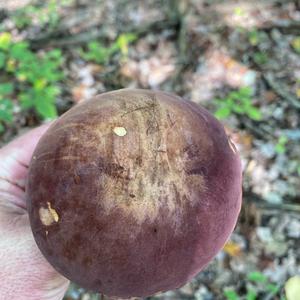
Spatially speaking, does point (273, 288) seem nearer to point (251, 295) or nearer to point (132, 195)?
point (251, 295)

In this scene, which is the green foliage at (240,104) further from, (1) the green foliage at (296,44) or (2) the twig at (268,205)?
(1) the green foliage at (296,44)

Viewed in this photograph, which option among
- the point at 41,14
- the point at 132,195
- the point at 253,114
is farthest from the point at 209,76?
the point at 132,195

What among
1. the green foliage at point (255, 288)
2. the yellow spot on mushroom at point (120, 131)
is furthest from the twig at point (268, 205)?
the yellow spot on mushroom at point (120, 131)

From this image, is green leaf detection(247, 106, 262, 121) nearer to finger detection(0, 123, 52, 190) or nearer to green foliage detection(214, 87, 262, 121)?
green foliage detection(214, 87, 262, 121)

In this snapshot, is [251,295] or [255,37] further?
[255,37]

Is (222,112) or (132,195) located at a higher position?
(132,195)
